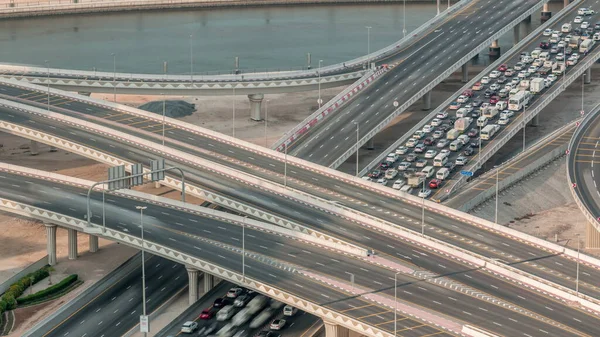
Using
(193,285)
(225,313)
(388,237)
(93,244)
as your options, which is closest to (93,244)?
(93,244)

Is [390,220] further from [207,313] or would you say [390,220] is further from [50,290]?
[50,290]

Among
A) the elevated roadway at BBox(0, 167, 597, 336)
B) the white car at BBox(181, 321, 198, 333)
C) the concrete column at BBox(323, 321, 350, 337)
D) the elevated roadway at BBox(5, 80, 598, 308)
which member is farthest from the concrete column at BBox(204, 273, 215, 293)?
the concrete column at BBox(323, 321, 350, 337)

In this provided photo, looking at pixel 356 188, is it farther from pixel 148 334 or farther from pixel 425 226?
pixel 148 334

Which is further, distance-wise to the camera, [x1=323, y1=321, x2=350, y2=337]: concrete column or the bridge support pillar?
the bridge support pillar

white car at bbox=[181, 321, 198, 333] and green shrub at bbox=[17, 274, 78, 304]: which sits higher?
white car at bbox=[181, 321, 198, 333]

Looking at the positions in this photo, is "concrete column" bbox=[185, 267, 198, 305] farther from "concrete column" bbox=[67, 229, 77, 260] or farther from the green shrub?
"concrete column" bbox=[67, 229, 77, 260]

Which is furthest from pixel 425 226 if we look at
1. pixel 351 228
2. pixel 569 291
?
pixel 569 291

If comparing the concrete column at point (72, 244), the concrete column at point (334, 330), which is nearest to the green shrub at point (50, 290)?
the concrete column at point (72, 244)
